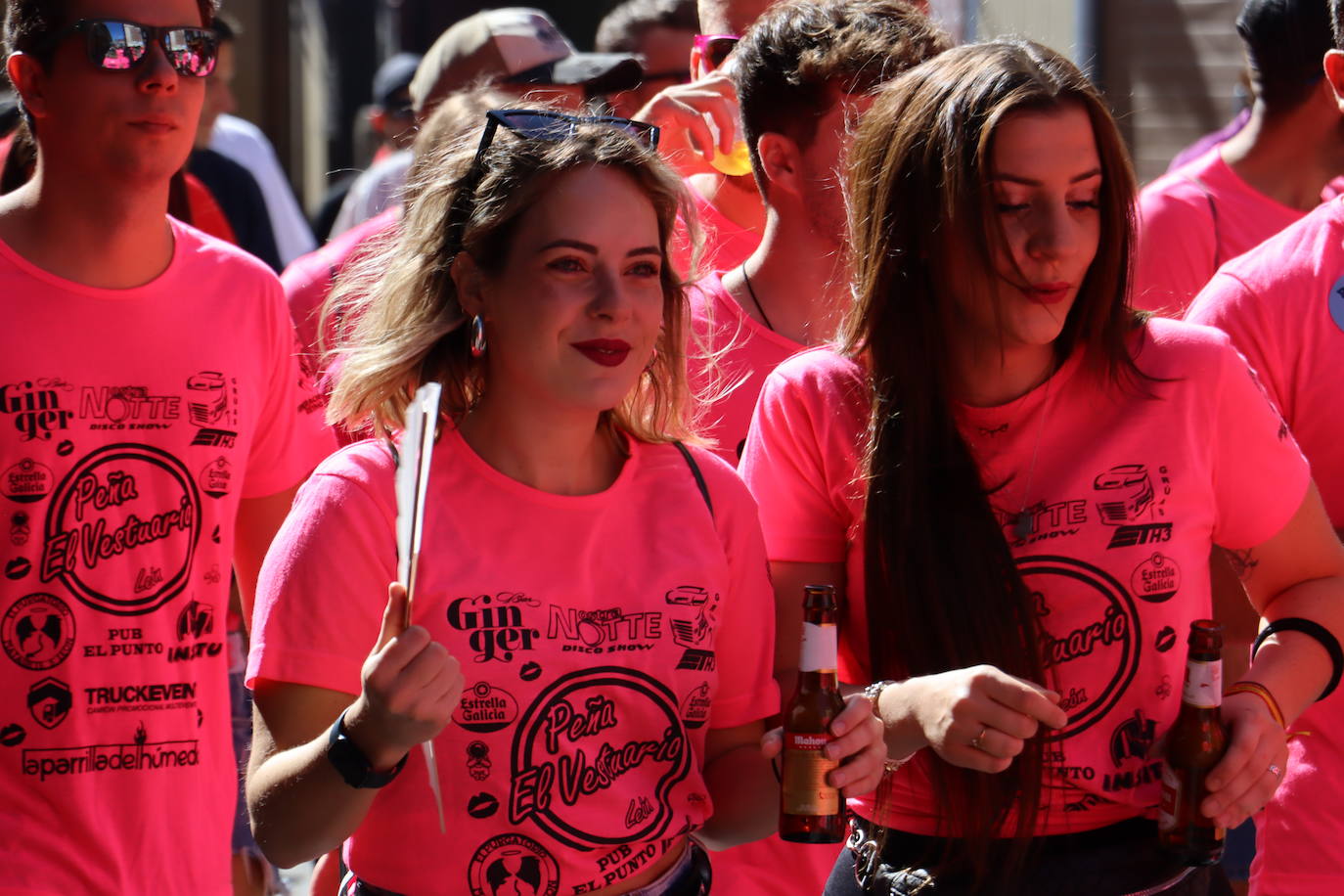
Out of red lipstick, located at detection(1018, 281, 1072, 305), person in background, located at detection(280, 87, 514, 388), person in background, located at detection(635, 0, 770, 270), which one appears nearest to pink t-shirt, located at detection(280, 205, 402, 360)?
person in background, located at detection(280, 87, 514, 388)

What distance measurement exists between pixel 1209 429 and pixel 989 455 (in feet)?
1.17

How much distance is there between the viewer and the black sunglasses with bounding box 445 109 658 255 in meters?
2.98

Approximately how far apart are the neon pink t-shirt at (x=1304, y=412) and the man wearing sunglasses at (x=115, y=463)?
209 centimetres

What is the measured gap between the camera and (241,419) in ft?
12.2

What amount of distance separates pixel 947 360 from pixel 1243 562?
2.17 feet

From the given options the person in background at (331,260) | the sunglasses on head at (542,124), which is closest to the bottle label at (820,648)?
the sunglasses on head at (542,124)

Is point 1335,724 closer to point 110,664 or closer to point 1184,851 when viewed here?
point 1184,851

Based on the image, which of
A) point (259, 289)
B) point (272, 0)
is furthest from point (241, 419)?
point (272, 0)

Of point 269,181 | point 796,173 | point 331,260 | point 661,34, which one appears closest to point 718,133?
point 796,173

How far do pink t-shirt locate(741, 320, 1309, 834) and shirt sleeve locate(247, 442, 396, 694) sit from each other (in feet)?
2.30

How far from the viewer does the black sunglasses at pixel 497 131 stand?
298cm

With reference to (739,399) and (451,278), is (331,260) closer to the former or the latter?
(739,399)

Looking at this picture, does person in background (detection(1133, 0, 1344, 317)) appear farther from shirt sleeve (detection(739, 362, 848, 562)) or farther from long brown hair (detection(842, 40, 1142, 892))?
shirt sleeve (detection(739, 362, 848, 562))

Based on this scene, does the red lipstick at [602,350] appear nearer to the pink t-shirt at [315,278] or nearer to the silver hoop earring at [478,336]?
the silver hoop earring at [478,336]
